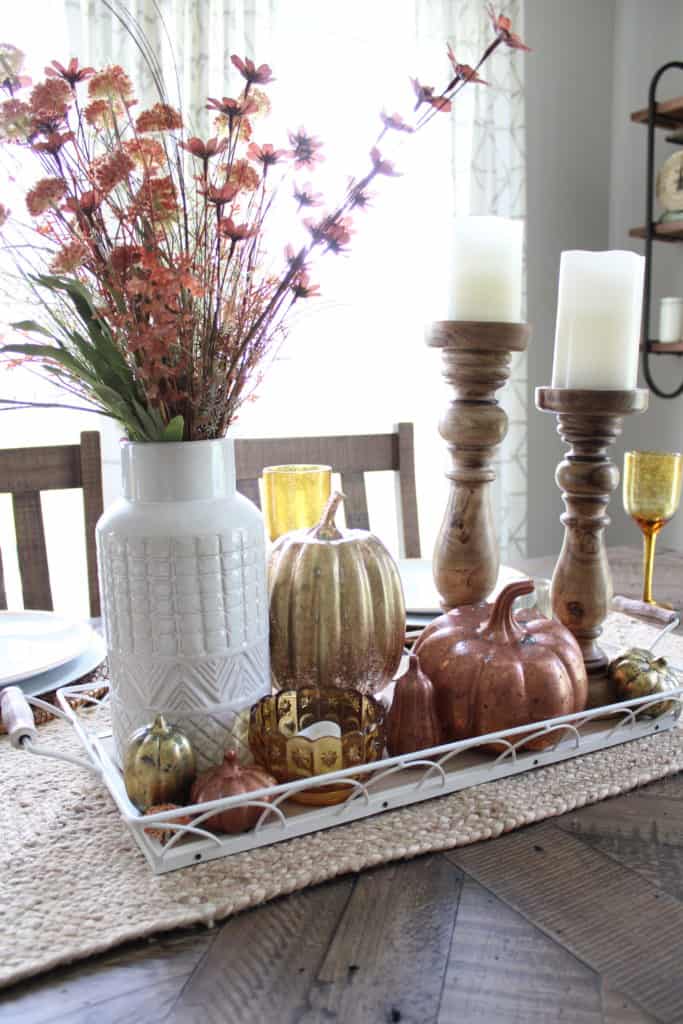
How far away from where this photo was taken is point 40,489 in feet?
4.29

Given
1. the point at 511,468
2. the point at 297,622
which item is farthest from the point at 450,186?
the point at 297,622

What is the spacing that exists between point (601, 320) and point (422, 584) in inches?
18.1

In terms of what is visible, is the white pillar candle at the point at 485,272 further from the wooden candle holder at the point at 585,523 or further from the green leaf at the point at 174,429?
the green leaf at the point at 174,429

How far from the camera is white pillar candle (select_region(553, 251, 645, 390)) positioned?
77 cm

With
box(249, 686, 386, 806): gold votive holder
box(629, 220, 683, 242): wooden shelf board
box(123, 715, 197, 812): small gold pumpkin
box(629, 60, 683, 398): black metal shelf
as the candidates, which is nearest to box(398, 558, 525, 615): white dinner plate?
box(249, 686, 386, 806): gold votive holder

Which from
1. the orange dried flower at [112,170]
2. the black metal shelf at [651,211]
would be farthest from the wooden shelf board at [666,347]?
the orange dried flower at [112,170]

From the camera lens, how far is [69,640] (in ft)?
2.90

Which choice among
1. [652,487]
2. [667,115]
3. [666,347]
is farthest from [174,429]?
[667,115]

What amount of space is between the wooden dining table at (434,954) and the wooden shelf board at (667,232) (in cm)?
235

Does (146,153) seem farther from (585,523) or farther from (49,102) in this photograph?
(585,523)

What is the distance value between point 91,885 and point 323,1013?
7.1 inches

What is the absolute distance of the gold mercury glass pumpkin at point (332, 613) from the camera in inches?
26.3

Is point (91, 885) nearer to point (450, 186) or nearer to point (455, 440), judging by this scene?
point (455, 440)

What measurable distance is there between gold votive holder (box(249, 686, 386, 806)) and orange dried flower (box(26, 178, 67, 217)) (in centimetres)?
37
